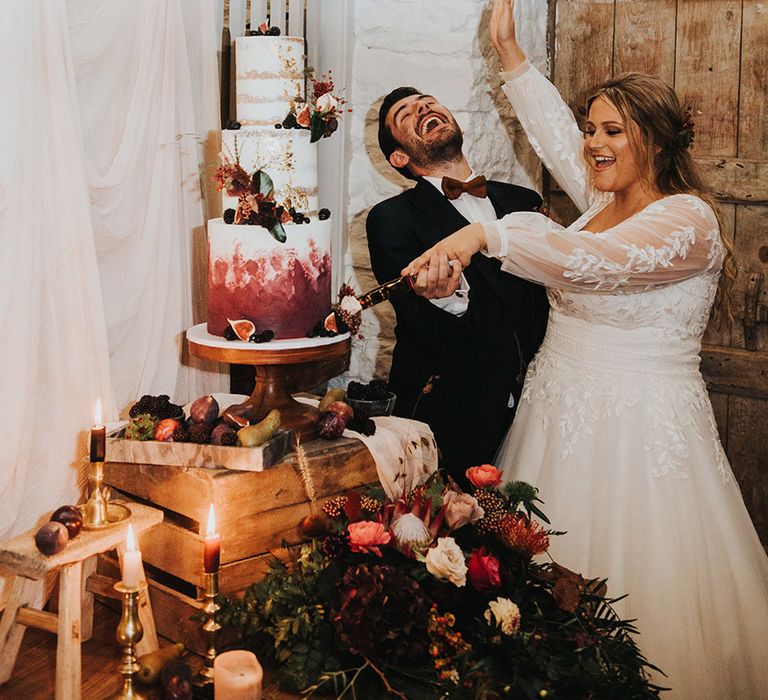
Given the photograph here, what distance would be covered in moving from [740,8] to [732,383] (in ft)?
3.73

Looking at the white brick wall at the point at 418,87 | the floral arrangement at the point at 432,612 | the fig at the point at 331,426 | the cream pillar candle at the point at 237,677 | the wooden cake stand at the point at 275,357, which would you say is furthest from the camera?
the white brick wall at the point at 418,87

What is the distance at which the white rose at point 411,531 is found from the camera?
1723mm

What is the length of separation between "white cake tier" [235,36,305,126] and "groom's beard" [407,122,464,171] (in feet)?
1.92

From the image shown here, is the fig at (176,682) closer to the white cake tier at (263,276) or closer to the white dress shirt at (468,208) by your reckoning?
the white cake tier at (263,276)

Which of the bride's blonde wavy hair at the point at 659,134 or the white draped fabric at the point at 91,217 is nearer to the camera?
the white draped fabric at the point at 91,217

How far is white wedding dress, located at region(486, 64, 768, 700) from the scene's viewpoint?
7.07ft

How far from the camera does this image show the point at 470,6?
9.95 ft

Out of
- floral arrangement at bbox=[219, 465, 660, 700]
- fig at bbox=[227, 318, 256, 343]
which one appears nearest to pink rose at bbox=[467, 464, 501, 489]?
floral arrangement at bbox=[219, 465, 660, 700]

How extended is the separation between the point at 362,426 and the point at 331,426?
0.10 metres

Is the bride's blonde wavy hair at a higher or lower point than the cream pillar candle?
higher

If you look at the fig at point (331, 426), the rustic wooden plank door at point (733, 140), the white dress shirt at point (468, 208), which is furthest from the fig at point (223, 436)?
the rustic wooden plank door at point (733, 140)

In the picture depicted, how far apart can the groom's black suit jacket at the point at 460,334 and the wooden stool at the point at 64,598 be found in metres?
1.09

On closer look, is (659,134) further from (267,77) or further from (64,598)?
(64,598)

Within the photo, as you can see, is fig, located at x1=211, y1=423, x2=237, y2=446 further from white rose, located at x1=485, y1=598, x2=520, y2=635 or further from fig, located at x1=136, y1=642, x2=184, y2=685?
white rose, located at x1=485, y1=598, x2=520, y2=635
